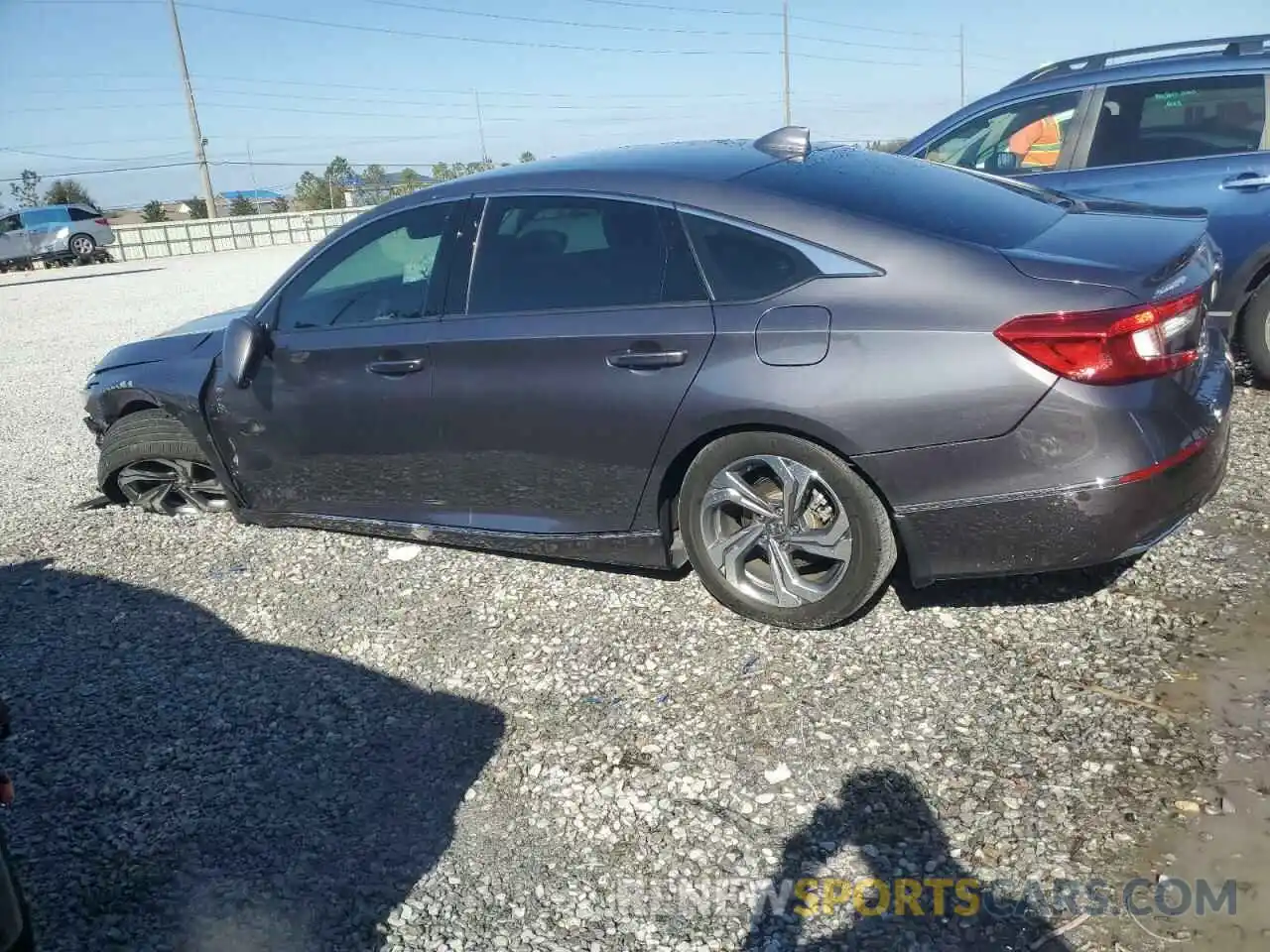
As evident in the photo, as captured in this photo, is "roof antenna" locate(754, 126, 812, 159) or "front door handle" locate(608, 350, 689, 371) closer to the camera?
"front door handle" locate(608, 350, 689, 371)

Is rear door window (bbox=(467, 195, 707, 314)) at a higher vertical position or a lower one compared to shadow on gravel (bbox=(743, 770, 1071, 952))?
higher

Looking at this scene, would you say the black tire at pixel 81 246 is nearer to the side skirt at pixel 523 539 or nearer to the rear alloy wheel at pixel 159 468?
the rear alloy wheel at pixel 159 468

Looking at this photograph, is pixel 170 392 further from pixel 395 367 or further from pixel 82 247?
pixel 82 247

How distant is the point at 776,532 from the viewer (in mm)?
3508

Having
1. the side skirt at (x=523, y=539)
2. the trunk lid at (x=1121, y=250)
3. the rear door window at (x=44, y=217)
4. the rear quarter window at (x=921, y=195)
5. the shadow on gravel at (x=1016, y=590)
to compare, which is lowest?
the shadow on gravel at (x=1016, y=590)

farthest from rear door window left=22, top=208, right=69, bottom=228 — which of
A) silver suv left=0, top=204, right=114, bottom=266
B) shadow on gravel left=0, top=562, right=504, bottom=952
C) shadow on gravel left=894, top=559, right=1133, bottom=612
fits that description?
shadow on gravel left=894, top=559, right=1133, bottom=612

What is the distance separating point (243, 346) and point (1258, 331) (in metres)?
5.29

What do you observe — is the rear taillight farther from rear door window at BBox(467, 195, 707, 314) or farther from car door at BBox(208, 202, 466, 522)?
car door at BBox(208, 202, 466, 522)

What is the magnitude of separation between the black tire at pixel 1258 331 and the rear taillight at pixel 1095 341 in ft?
10.4

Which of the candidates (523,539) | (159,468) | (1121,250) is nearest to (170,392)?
(159,468)

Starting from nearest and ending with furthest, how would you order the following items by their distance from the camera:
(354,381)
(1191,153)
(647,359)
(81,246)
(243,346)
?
(647,359), (354,381), (243,346), (1191,153), (81,246)

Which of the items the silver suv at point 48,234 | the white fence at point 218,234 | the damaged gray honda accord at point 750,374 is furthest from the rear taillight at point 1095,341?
the silver suv at point 48,234

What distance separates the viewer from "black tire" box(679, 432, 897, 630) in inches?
129

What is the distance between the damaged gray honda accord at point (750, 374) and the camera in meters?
3.00
